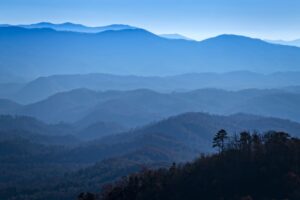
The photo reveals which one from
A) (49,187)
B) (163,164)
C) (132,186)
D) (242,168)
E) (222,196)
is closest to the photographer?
(222,196)

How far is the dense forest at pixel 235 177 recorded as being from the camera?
5872 centimetres

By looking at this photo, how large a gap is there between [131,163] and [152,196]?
116m

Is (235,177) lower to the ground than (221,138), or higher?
lower

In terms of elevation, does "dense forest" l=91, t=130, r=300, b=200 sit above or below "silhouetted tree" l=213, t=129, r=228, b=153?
below

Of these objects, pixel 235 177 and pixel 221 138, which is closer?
pixel 235 177

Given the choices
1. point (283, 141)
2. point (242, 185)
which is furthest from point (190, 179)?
point (283, 141)

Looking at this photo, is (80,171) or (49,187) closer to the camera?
(49,187)

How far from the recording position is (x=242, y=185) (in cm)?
6122

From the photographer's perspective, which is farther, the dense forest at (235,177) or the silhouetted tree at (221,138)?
the silhouetted tree at (221,138)

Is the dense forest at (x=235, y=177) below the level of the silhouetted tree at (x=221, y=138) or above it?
below

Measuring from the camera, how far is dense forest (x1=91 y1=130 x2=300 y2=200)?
5872 cm

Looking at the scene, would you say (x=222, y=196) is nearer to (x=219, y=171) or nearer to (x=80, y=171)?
(x=219, y=171)

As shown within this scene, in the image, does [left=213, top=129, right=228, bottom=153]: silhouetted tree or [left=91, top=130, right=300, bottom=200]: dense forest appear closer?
[left=91, top=130, right=300, bottom=200]: dense forest

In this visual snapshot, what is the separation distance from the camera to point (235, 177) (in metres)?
63.4
